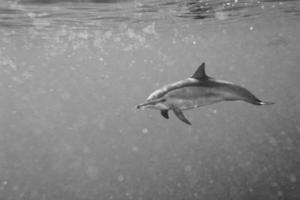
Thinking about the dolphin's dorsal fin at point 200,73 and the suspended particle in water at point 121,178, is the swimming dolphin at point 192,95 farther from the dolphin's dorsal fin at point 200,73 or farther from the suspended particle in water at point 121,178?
the suspended particle in water at point 121,178

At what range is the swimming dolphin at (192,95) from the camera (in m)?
5.34

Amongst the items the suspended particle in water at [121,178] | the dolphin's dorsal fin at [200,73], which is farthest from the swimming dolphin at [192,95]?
the suspended particle in water at [121,178]

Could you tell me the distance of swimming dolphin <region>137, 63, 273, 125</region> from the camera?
17.5ft

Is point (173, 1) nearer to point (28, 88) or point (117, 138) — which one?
point (117, 138)

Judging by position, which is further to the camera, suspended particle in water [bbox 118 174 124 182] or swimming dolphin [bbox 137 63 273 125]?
suspended particle in water [bbox 118 174 124 182]

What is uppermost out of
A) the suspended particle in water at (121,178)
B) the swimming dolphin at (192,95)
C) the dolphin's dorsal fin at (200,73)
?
the dolphin's dorsal fin at (200,73)

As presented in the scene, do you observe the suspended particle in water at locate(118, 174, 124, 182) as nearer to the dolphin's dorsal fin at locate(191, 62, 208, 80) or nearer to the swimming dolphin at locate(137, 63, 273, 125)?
the swimming dolphin at locate(137, 63, 273, 125)

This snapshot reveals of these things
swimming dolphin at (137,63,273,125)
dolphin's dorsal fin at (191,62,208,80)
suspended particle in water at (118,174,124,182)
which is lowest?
suspended particle in water at (118,174,124,182)

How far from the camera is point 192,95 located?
5.37 meters

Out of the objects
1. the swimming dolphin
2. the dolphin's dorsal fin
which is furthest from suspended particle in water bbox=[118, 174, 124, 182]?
the dolphin's dorsal fin

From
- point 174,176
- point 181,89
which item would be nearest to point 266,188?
point 174,176

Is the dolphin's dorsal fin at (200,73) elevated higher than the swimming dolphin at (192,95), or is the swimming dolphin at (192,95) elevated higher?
the dolphin's dorsal fin at (200,73)

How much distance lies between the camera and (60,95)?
12356 cm

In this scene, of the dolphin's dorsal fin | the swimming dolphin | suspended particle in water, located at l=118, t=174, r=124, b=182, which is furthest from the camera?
suspended particle in water, located at l=118, t=174, r=124, b=182
